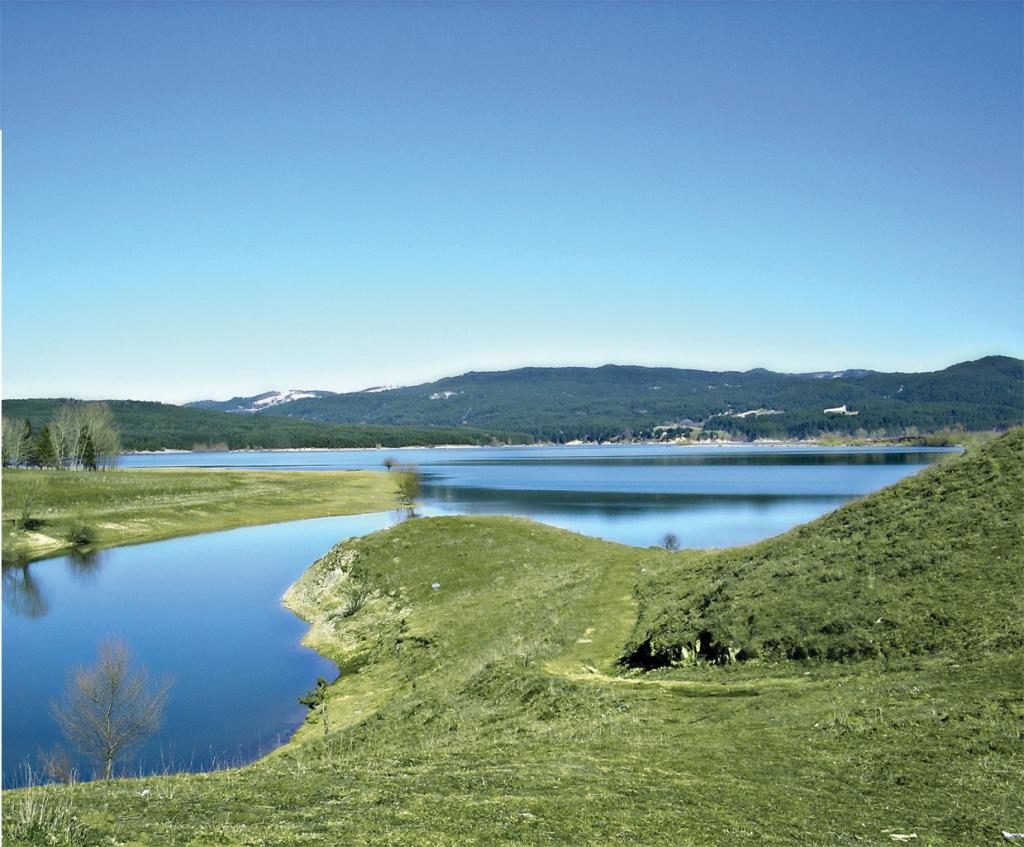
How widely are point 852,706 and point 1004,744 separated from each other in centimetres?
364

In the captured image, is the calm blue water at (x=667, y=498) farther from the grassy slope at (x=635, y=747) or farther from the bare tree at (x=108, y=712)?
the bare tree at (x=108, y=712)

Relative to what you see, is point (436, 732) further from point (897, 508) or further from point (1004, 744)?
point (897, 508)

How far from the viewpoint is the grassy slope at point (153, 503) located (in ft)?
279

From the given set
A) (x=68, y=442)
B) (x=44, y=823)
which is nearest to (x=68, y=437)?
(x=68, y=442)

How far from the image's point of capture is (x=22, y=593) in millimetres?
59906

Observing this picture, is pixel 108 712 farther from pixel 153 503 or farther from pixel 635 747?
pixel 153 503

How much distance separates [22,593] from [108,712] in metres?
39.4

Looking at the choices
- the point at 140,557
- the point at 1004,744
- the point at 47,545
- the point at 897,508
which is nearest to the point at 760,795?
the point at 1004,744

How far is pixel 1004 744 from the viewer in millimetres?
14398

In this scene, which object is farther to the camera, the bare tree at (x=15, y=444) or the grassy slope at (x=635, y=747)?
the bare tree at (x=15, y=444)

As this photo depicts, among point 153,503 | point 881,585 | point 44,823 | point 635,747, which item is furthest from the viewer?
point 153,503

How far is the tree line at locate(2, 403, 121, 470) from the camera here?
132500 millimetres

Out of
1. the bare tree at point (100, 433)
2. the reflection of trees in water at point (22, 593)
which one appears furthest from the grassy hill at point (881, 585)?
the bare tree at point (100, 433)

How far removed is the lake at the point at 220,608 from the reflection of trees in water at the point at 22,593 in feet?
0.44
